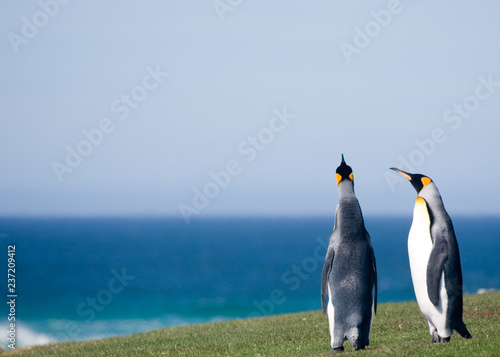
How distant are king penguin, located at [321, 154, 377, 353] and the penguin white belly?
2.45 ft

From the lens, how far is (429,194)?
11.4 metres

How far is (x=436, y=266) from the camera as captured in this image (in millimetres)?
11055

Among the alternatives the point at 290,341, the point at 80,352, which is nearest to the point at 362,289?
the point at 290,341

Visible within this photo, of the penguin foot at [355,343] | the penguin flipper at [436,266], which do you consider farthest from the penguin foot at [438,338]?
the penguin foot at [355,343]

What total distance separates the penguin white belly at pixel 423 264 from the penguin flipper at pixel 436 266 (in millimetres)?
104

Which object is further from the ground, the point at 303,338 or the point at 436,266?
the point at 436,266

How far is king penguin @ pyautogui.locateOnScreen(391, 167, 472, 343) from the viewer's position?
11117 mm

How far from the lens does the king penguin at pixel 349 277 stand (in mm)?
11102

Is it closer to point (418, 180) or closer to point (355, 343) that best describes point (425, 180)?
point (418, 180)

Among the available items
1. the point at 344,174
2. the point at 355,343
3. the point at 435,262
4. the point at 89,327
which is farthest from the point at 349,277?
the point at 89,327

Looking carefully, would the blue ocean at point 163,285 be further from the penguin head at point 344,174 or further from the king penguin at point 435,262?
the king penguin at point 435,262

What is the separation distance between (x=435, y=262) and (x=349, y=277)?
4.64 feet

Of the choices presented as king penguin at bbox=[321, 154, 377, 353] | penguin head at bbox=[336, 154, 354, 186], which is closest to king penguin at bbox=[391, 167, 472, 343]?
king penguin at bbox=[321, 154, 377, 353]

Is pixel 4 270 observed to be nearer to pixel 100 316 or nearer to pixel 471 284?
pixel 100 316
